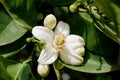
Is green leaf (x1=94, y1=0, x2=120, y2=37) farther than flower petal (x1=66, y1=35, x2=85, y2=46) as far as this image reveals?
No

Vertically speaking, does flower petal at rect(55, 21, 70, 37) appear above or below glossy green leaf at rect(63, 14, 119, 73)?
above

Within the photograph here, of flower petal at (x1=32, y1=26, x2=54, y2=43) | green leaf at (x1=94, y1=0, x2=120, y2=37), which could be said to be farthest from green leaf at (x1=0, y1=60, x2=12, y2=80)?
green leaf at (x1=94, y1=0, x2=120, y2=37)

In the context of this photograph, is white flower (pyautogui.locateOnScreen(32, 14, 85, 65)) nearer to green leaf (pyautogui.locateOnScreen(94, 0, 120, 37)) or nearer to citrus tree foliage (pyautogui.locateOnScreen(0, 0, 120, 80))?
citrus tree foliage (pyautogui.locateOnScreen(0, 0, 120, 80))

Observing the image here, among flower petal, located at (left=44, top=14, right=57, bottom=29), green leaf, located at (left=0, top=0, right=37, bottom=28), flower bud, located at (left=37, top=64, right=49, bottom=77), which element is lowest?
flower bud, located at (left=37, top=64, right=49, bottom=77)

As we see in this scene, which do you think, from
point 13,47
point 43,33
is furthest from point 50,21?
point 13,47

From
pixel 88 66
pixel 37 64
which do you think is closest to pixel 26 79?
pixel 37 64

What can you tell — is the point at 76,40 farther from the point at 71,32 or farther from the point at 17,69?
the point at 17,69

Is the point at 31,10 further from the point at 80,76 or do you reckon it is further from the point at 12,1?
the point at 80,76
